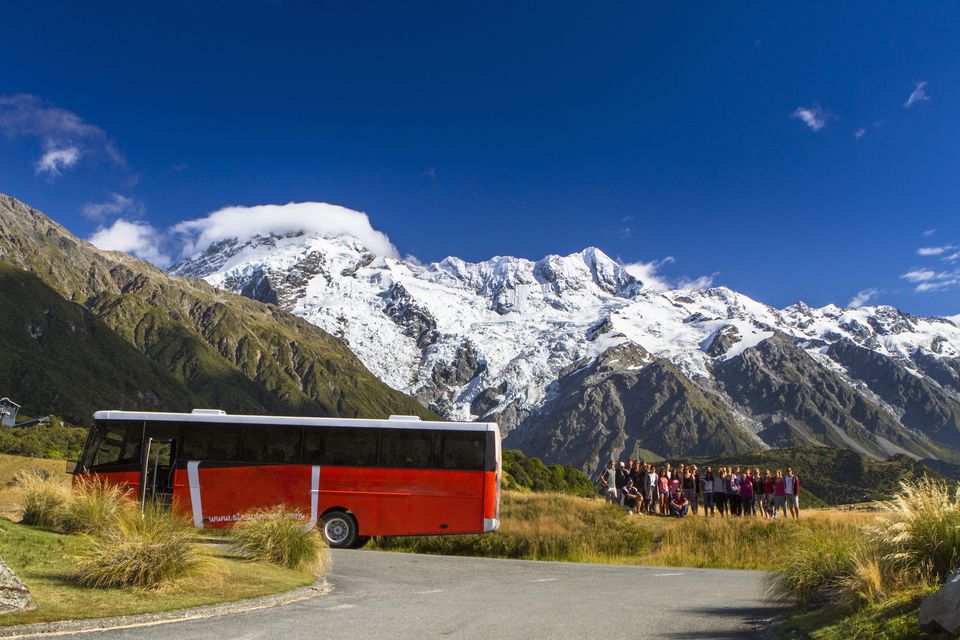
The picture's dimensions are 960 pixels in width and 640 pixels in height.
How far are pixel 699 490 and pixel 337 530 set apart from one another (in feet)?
55.2

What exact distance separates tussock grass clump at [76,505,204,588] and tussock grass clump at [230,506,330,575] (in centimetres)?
314

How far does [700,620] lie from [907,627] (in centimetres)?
400

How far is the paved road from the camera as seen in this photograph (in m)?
10.5

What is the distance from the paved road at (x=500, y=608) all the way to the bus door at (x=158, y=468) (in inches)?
275

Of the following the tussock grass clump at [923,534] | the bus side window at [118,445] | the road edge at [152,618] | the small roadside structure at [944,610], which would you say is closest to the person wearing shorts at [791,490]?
the tussock grass clump at [923,534]

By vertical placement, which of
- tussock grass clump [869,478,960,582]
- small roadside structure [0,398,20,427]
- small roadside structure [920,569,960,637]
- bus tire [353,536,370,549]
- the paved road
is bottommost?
the paved road

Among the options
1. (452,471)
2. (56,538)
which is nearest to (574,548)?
(452,471)

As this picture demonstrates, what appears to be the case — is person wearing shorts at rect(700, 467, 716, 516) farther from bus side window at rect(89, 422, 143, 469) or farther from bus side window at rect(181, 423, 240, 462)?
bus side window at rect(89, 422, 143, 469)

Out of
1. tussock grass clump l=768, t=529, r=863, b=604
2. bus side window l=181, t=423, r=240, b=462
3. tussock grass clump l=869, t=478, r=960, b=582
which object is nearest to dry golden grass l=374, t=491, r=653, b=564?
bus side window l=181, t=423, r=240, b=462

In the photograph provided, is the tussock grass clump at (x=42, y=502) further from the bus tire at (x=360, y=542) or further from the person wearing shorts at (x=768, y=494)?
the person wearing shorts at (x=768, y=494)

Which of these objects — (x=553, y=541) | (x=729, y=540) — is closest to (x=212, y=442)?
(x=553, y=541)

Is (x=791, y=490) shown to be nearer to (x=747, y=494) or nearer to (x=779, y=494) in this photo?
(x=779, y=494)

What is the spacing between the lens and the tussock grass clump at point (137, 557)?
39.3 ft

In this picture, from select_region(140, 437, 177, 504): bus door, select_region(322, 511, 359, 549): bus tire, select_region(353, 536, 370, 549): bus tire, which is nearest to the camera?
select_region(140, 437, 177, 504): bus door
